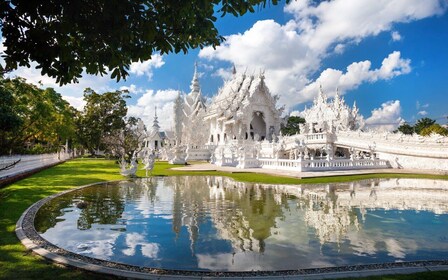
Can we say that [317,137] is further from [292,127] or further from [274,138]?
[292,127]

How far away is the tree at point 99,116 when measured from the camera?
45.9 m

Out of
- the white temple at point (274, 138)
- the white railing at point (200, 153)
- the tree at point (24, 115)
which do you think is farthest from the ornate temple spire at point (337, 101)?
the tree at point (24, 115)

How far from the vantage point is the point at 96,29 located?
13.6 ft

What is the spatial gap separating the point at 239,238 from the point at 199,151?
31701 millimetres

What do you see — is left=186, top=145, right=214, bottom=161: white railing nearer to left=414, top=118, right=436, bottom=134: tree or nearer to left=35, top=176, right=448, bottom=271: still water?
left=35, top=176, right=448, bottom=271: still water

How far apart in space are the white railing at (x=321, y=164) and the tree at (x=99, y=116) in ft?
100

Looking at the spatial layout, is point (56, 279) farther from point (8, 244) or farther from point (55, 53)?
point (55, 53)

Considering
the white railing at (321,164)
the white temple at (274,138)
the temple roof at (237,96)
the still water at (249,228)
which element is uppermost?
the temple roof at (237,96)

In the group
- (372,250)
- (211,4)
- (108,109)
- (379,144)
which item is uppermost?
(108,109)

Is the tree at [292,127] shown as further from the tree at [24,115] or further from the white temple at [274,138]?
the tree at [24,115]

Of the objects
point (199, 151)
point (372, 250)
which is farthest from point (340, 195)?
point (199, 151)

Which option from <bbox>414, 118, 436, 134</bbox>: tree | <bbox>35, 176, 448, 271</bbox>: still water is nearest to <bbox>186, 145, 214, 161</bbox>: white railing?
<bbox>35, 176, 448, 271</bbox>: still water

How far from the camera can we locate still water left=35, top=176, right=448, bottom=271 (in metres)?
5.20

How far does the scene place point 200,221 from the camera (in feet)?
24.6
